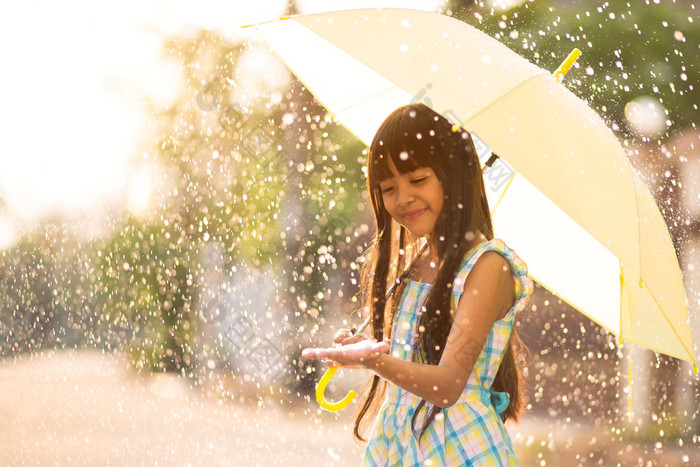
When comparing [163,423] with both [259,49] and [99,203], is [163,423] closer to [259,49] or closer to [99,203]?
[259,49]

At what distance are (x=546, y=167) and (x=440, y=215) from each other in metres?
0.27

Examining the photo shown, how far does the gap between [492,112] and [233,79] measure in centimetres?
886

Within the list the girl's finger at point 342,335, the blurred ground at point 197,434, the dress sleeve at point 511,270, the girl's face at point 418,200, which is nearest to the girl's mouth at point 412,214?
the girl's face at point 418,200

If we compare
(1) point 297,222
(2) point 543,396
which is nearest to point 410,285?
(2) point 543,396

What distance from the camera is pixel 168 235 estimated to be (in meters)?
14.5

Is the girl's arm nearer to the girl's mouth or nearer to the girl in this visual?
the girl

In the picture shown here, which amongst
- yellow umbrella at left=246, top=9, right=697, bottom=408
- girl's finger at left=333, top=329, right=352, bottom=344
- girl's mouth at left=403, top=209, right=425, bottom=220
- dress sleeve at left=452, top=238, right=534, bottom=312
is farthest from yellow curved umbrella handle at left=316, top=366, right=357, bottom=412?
yellow umbrella at left=246, top=9, right=697, bottom=408

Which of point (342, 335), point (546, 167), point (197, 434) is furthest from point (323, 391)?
point (197, 434)

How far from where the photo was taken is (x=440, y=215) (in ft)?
7.02

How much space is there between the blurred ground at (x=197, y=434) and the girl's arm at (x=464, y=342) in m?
4.42

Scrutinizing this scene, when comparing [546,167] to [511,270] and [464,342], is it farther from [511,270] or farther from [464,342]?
[464,342]

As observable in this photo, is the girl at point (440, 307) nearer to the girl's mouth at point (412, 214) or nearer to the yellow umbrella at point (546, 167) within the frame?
the girl's mouth at point (412, 214)

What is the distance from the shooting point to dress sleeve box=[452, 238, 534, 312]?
2012mm

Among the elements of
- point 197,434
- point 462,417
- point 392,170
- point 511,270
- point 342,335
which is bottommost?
point 197,434
